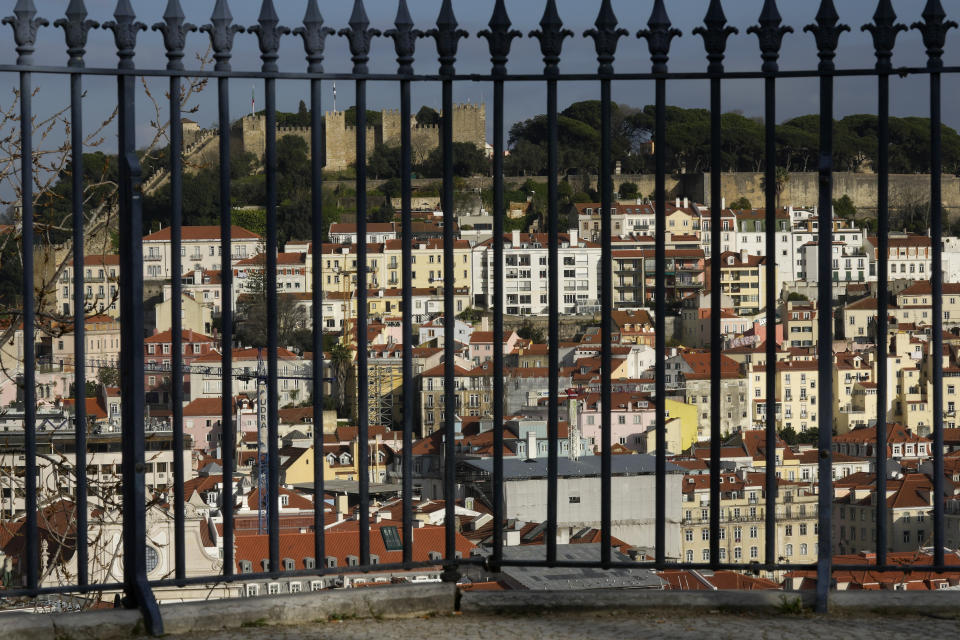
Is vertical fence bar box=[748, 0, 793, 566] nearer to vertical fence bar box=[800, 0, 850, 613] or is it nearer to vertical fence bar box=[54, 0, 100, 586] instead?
vertical fence bar box=[800, 0, 850, 613]

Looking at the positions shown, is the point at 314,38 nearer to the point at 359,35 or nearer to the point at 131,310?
the point at 359,35

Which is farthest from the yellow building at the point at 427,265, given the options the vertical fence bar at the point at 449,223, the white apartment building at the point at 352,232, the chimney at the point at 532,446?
the vertical fence bar at the point at 449,223

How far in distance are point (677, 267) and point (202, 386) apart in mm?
19139

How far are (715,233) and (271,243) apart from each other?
2.21 feet

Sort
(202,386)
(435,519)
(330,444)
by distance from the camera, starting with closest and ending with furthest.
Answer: (435,519)
(330,444)
(202,386)

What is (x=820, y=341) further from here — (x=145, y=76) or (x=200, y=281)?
(x=200, y=281)

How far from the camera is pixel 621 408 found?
24375 mm

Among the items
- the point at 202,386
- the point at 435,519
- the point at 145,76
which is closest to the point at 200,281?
the point at 202,386

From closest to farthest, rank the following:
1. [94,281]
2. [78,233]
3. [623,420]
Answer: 1. [78,233]
2. [94,281]
3. [623,420]

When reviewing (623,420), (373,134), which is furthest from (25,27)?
(373,134)

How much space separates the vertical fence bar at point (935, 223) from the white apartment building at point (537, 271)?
117ft

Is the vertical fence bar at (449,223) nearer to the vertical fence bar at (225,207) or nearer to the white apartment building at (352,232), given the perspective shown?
the vertical fence bar at (225,207)

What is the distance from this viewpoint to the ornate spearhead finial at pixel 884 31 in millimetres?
2455

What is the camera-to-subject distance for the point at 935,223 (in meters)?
2.38
